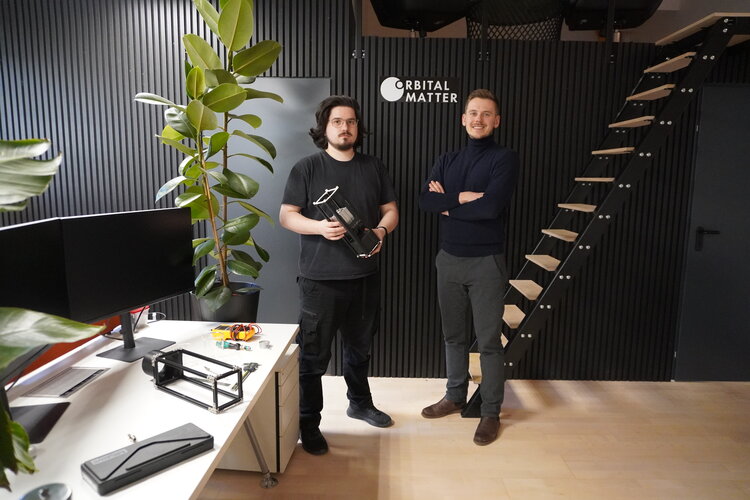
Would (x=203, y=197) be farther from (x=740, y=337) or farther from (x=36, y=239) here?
(x=740, y=337)

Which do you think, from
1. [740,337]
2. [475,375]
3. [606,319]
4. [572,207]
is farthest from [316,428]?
[740,337]

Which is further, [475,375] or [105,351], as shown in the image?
[475,375]

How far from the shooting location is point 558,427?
2.87 m

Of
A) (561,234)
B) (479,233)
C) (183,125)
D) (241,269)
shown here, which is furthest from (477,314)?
(183,125)

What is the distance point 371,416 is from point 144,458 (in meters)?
1.82

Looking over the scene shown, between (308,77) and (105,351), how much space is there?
7.12 ft

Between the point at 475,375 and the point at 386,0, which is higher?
the point at 386,0

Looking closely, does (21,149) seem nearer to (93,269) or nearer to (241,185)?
(93,269)

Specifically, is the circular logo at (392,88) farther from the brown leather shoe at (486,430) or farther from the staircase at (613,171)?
the brown leather shoe at (486,430)

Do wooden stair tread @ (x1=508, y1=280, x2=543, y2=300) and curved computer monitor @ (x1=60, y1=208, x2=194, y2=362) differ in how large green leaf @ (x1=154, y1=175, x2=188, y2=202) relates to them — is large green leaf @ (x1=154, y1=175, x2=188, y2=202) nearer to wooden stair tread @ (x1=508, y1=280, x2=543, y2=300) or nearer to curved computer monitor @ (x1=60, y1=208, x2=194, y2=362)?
curved computer monitor @ (x1=60, y1=208, x2=194, y2=362)

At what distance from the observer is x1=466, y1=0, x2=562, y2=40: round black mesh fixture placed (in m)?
3.25

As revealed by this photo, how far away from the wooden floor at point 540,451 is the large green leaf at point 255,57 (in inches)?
77.5

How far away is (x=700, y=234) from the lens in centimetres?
343

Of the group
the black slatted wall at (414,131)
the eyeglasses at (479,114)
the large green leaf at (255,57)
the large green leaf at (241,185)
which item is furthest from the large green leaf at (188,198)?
the eyeglasses at (479,114)
